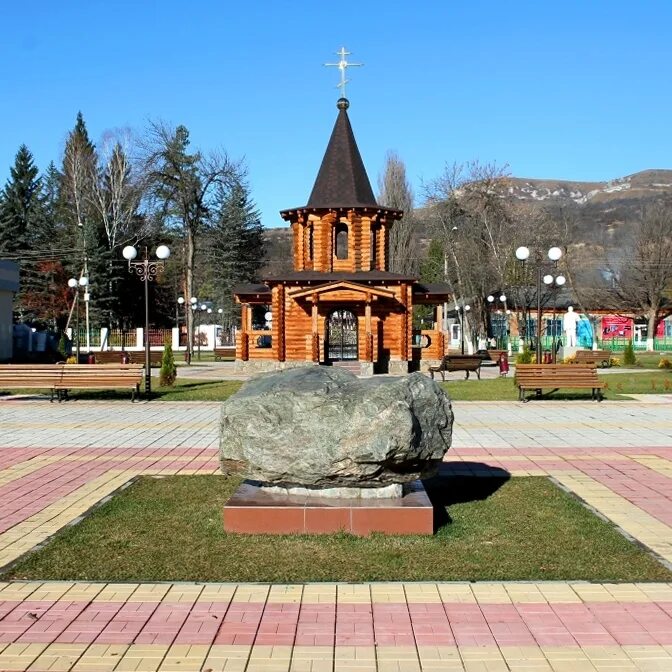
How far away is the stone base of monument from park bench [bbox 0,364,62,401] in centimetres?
1146

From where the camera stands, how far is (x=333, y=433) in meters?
5.61

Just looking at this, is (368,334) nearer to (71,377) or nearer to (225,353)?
(71,377)

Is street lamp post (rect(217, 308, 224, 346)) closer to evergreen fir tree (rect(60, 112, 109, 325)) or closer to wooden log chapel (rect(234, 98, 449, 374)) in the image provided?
evergreen fir tree (rect(60, 112, 109, 325))

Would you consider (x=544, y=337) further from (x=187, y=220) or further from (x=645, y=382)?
(x=645, y=382)

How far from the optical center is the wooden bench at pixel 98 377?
52.5 feet

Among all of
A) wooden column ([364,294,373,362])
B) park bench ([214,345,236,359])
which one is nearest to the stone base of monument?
wooden column ([364,294,373,362])

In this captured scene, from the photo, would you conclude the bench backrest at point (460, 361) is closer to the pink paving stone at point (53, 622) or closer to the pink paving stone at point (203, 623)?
the pink paving stone at point (203, 623)

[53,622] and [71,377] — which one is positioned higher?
[71,377]

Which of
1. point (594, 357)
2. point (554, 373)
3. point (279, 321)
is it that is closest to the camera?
point (554, 373)

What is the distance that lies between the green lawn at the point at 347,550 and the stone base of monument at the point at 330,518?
0.33 ft

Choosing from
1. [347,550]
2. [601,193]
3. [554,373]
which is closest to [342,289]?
[554,373]

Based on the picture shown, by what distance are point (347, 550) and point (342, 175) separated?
24752mm

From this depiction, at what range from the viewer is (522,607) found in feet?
14.2

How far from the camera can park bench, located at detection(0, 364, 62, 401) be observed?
16.0m
